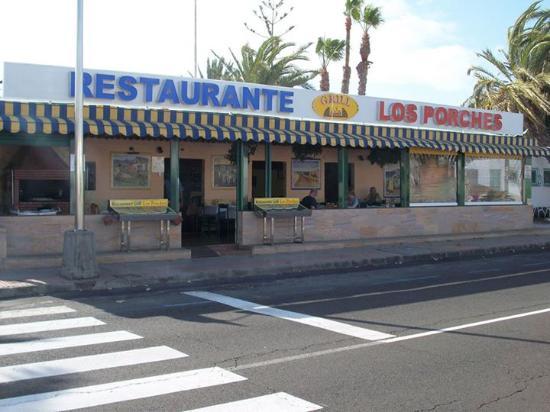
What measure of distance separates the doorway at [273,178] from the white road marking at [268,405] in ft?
49.2

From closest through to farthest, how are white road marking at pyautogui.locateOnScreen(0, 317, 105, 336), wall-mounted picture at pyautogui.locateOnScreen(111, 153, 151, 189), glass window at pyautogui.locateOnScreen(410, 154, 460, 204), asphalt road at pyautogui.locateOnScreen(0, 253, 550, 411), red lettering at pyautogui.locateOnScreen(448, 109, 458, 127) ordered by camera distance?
asphalt road at pyautogui.locateOnScreen(0, 253, 550, 411) < white road marking at pyautogui.locateOnScreen(0, 317, 105, 336) < wall-mounted picture at pyautogui.locateOnScreen(111, 153, 151, 189) < glass window at pyautogui.locateOnScreen(410, 154, 460, 204) < red lettering at pyautogui.locateOnScreen(448, 109, 458, 127)

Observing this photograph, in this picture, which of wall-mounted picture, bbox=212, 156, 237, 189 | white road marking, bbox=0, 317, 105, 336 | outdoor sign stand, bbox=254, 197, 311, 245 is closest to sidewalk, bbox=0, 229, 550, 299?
outdoor sign stand, bbox=254, 197, 311, 245

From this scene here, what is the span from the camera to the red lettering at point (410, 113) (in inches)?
746

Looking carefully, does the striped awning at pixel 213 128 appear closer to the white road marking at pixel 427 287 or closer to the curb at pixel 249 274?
the curb at pixel 249 274

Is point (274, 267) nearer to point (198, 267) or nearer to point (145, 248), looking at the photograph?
point (198, 267)

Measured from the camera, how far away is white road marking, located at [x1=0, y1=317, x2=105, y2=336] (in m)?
7.71

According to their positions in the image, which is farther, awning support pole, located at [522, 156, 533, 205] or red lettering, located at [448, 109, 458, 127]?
awning support pole, located at [522, 156, 533, 205]

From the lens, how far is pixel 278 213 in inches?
607

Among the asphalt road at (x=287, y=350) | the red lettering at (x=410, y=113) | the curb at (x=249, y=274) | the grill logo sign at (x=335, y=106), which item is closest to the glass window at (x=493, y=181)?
the red lettering at (x=410, y=113)

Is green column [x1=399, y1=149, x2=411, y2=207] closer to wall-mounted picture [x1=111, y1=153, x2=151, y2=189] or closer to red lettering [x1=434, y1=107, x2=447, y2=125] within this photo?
red lettering [x1=434, y1=107, x2=447, y2=125]

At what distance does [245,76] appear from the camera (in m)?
29.7

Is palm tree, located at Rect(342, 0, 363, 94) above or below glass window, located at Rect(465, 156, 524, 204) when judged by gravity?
above

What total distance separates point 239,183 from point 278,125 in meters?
1.79

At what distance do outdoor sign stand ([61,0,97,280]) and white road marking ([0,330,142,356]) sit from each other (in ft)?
13.3
